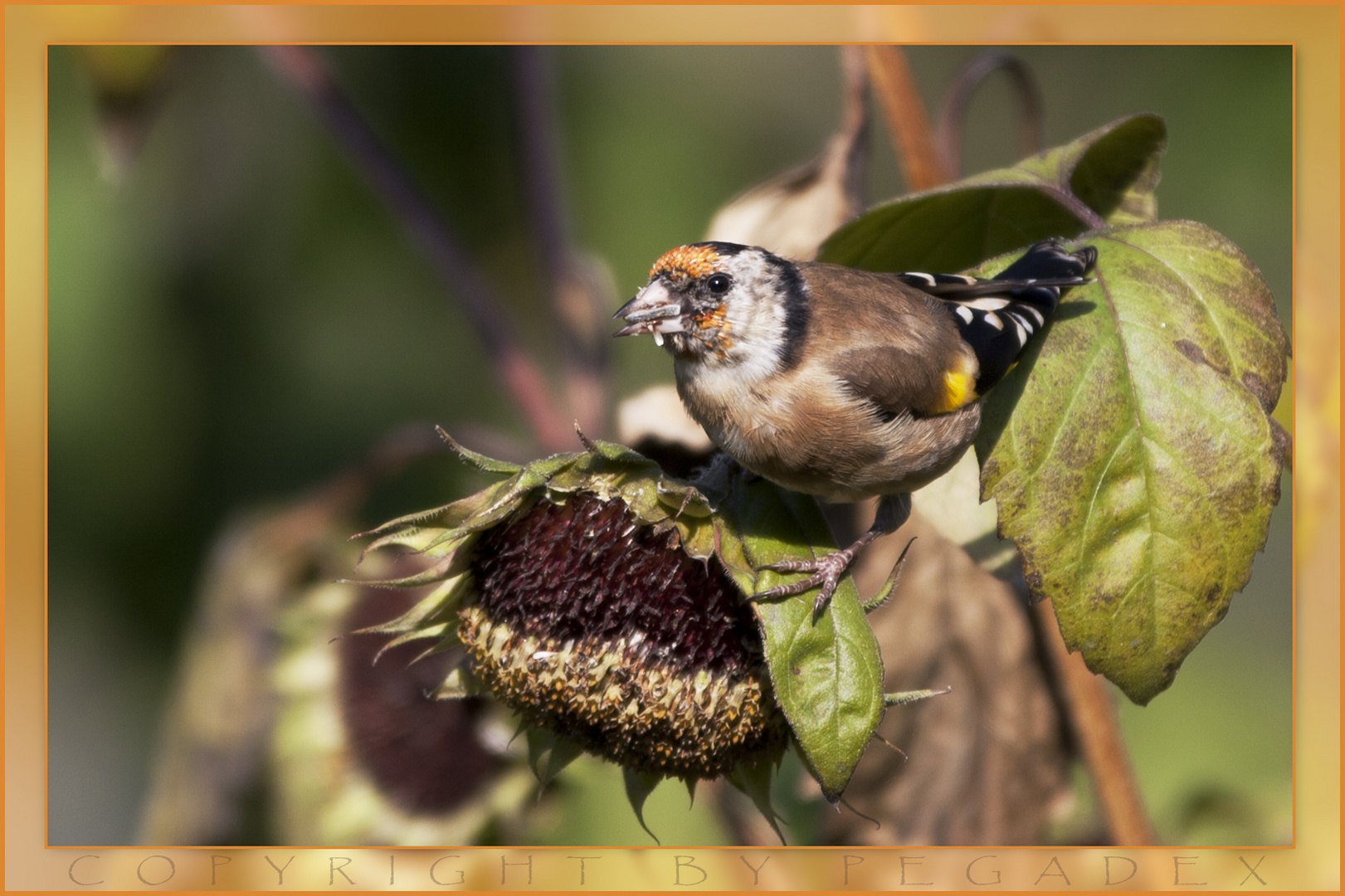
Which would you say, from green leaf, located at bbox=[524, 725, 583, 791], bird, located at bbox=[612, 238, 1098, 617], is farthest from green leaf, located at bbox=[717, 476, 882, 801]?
green leaf, located at bbox=[524, 725, 583, 791]

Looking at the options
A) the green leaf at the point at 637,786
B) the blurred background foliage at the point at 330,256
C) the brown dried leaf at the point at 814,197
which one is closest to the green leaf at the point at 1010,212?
the brown dried leaf at the point at 814,197

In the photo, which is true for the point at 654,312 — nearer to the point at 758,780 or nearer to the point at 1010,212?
the point at 1010,212

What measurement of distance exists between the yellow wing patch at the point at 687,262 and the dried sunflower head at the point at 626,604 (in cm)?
32

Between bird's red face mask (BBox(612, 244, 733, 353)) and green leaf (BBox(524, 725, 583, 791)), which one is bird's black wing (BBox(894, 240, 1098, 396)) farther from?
green leaf (BBox(524, 725, 583, 791))

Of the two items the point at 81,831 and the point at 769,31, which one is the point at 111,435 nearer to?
the point at 81,831

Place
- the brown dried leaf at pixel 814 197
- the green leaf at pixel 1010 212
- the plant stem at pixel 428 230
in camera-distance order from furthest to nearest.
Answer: the plant stem at pixel 428 230 < the brown dried leaf at pixel 814 197 < the green leaf at pixel 1010 212

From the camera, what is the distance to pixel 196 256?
4.59m

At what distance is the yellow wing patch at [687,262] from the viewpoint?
6.06ft

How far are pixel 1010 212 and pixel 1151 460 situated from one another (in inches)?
22.6

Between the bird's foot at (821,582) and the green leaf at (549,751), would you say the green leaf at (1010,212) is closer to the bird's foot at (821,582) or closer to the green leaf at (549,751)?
the bird's foot at (821,582)

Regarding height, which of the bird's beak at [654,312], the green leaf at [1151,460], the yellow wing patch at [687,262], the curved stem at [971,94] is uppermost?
the curved stem at [971,94]

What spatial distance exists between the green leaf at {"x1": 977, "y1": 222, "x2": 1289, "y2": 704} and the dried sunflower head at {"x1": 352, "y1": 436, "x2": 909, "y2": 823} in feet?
1.04

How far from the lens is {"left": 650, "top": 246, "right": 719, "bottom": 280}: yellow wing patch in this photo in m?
1.85
